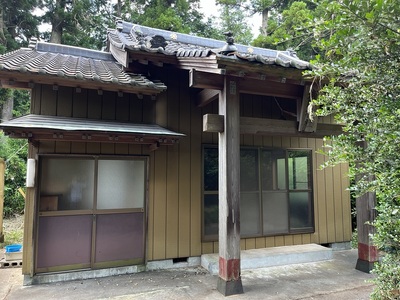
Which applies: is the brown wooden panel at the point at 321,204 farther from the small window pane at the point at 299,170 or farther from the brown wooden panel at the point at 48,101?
the brown wooden panel at the point at 48,101

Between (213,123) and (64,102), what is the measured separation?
226 cm

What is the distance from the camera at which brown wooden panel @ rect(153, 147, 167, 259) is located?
4445 millimetres

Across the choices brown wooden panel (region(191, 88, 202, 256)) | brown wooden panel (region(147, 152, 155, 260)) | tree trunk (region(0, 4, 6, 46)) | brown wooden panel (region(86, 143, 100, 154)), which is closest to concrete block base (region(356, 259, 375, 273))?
brown wooden panel (region(191, 88, 202, 256))

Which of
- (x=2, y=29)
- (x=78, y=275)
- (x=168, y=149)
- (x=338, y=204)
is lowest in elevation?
(x=78, y=275)

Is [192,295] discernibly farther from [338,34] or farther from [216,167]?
[338,34]

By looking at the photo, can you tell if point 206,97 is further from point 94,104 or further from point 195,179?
point 94,104

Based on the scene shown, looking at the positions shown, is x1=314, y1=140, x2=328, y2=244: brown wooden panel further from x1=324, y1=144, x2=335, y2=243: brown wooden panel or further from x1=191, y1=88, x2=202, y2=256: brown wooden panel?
x1=191, y1=88, x2=202, y2=256: brown wooden panel

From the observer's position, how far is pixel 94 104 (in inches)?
167

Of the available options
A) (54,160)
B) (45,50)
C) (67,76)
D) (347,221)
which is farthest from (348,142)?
(45,50)

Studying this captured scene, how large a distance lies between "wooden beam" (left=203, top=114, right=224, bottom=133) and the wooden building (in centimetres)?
2

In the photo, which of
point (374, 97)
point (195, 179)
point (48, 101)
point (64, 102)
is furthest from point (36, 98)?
point (374, 97)

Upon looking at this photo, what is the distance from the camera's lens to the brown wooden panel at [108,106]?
4.29m

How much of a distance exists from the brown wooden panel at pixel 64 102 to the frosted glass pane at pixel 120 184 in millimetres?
858

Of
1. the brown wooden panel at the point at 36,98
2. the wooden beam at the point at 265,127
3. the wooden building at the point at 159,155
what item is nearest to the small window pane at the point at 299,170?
the wooden building at the point at 159,155
